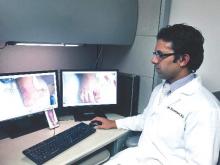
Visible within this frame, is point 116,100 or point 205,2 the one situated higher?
point 205,2

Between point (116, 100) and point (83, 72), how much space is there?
14.3 inches

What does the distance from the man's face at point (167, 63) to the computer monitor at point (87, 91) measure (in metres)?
0.54

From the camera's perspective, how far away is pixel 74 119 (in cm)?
185

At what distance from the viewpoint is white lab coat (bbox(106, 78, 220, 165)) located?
47.7 inches

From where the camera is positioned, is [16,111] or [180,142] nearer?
[180,142]

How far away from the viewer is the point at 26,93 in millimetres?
1581

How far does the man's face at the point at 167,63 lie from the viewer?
1.43m

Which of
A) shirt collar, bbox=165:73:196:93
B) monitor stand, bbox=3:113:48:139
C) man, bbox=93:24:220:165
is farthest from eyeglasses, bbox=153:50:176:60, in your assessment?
monitor stand, bbox=3:113:48:139

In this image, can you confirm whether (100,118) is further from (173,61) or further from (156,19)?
(156,19)

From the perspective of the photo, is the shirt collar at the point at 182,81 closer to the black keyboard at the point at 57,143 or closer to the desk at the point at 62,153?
the desk at the point at 62,153

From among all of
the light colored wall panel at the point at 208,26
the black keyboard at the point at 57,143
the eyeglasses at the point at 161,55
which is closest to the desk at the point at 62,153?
the black keyboard at the point at 57,143

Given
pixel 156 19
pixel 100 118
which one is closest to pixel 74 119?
pixel 100 118

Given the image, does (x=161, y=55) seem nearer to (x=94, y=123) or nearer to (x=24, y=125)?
(x=94, y=123)

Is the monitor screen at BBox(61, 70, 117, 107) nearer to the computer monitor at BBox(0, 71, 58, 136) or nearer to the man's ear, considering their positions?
the computer monitor at BBox(0, 71, 58, 136)
